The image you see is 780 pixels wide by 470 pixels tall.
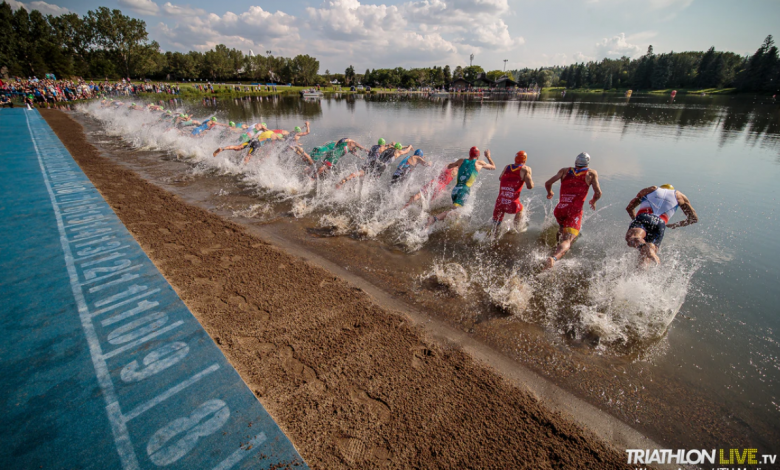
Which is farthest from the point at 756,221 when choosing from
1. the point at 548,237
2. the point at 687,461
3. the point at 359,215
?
the point at 359,215

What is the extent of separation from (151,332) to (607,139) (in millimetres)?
21964

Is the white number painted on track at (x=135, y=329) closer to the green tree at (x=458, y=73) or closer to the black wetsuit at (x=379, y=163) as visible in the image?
the black wetsuit at (x=379, y=163)

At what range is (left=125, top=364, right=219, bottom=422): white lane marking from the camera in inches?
119

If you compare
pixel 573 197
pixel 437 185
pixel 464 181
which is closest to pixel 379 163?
pixel 437 185

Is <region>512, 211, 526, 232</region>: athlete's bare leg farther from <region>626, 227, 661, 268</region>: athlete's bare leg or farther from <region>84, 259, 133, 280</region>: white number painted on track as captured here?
<region>84, 259, 133, 280</region>: white number painted on track

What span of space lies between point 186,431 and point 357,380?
1652 millimetres

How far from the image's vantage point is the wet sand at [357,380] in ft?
9.35

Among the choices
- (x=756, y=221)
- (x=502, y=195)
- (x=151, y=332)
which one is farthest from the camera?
(x=756, y=221)

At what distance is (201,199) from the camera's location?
31.3 feet

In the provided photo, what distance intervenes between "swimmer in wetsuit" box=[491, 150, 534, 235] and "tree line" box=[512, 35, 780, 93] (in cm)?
8601

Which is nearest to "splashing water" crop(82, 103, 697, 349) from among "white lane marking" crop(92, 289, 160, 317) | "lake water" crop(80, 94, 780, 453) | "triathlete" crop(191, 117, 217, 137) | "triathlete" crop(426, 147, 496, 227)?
"lake water" crop(80, 94, 780, 453)

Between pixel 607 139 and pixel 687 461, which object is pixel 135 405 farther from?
pixel 607 139

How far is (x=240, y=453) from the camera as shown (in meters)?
2.73

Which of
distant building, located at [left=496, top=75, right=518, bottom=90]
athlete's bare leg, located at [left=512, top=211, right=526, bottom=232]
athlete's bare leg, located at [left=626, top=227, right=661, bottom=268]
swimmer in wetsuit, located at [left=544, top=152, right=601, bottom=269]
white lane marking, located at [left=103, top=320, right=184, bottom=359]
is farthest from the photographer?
distant building, located at [left=496, top=75, right=518, bottom=90]
